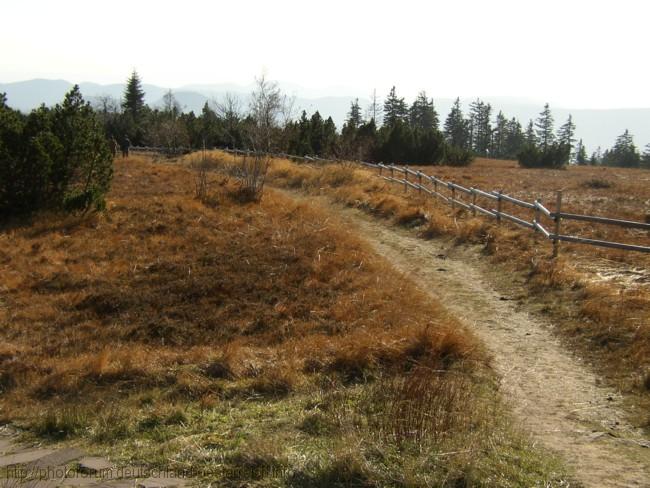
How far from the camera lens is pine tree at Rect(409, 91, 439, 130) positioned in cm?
8362

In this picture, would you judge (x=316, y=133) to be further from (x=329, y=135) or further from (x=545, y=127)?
(x=545, y=127)

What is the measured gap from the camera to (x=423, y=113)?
8388 centimetres

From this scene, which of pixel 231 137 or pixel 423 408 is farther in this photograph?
pixel 231 137

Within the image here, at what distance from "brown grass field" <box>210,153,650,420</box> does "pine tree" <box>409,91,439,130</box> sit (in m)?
62.8

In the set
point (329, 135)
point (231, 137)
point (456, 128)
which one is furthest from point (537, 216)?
point (456, 128)

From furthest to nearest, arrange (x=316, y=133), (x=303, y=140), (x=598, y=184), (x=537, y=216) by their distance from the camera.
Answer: (x=316, y=133) → (x=303, y=140) → (x=598, y=184) → (x=537, y=216)

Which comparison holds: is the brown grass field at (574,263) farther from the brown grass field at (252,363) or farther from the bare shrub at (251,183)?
the bare shrub at (251,183)

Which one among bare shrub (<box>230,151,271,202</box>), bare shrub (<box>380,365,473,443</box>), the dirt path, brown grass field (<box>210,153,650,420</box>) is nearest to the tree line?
bare shrub (<box>230,151,271,202</box>)

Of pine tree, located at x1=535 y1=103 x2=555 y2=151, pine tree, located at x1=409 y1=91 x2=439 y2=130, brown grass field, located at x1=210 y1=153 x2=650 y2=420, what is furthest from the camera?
pine tree, located at x1=535 y1=103 x2=555 y2=151

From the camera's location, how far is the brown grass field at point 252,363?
4508 millimetres

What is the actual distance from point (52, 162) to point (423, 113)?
72.5 metres

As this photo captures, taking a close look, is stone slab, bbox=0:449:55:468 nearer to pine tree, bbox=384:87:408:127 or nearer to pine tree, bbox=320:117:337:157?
pine tree, bbox=320:117:337:157

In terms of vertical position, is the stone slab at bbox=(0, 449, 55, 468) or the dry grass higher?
the dry grass

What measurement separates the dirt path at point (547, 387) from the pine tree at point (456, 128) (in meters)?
81.8
